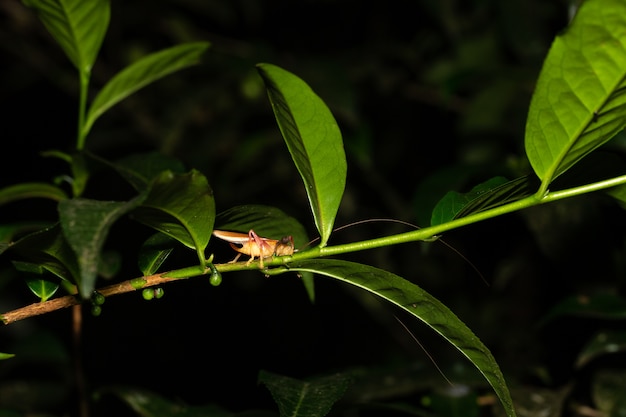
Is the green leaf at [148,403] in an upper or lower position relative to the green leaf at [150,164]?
lower

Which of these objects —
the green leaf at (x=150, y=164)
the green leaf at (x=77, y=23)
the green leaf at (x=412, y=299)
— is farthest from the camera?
the green leaf at (x=150, y=164)

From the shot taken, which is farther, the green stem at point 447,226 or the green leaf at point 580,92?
the green stem at point 447,226

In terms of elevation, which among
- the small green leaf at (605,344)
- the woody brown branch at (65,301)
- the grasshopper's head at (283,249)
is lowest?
the small green leaf at (605,344)

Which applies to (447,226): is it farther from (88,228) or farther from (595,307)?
(595,307)

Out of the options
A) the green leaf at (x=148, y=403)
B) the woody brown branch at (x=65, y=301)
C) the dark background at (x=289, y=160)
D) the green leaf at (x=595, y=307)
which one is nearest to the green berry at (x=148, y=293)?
the woody brown branch at (x=65, y=301)

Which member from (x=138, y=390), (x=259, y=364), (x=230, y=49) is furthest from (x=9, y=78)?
(x=138, y=390)

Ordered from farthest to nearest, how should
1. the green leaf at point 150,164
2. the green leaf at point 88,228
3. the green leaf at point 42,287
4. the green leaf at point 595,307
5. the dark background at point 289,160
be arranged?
the dark background at point 289,160, the green leaf at point 595,307, the green leaf at point 150,164, the green leaf at point 42,287, the green leaf at point 88,228

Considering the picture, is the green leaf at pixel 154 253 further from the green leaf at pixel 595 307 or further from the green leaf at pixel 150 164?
the green leaf at pixel 595 307
